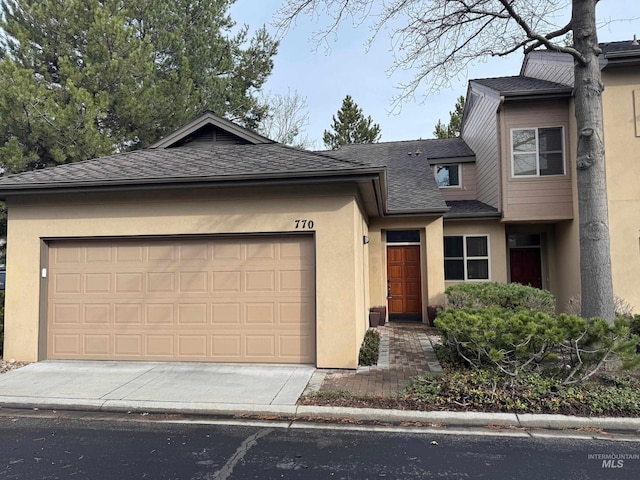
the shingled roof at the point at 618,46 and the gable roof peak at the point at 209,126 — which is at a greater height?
the shingled roof at the point at 618,46

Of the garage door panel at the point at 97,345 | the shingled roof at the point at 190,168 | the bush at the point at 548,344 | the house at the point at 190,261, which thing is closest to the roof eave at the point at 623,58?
the house at the point at 190,261

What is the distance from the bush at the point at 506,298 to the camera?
9883mm

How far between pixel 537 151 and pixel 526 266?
3.95 m

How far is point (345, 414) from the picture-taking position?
521 centimetres

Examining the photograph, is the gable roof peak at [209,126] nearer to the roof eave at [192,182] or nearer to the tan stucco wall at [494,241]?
the roof eave at [192,182]

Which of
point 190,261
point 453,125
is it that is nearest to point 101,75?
point 190,261

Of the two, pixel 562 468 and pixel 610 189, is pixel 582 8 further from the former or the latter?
pixel 562 468

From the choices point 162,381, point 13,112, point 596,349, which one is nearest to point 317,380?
point 162,381

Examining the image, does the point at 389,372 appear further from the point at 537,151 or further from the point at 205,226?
the point at 537,151

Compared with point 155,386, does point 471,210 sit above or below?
above

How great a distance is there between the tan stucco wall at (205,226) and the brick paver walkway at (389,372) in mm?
393

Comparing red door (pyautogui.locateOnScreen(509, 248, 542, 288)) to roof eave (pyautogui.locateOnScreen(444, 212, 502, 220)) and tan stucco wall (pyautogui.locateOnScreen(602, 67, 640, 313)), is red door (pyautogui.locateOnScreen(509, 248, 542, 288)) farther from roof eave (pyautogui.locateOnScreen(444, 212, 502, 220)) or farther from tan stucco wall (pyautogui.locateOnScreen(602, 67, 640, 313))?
tan stucco wall (pyautogui.locateOnScreen(602, 67, 640, 313))

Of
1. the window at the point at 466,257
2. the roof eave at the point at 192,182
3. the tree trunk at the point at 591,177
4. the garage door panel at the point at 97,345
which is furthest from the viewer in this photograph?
the window at the point at 466,257

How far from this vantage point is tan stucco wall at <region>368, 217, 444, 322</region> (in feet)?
39.4
